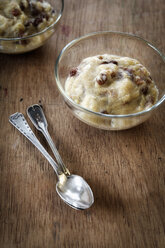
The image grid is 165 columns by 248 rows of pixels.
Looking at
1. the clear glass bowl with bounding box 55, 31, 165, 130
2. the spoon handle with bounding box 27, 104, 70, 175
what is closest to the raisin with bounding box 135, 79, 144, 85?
the clear glass bowl with bounding box 55, 31, 165, 130

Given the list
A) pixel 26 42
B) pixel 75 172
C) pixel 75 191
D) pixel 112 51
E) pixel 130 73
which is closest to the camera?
pixel 75 191

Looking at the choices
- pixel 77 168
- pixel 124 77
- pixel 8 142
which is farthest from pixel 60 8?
pixel 77 168

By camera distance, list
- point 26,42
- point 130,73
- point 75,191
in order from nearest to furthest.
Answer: point 75,191 < point 130,73 < point 26,42

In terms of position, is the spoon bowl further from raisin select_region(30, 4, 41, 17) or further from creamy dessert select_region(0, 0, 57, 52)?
raisin select_region(30, 4, 41, 17)

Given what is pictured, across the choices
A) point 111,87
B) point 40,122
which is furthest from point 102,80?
point 40,122

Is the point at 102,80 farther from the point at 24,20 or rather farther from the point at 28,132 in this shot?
the point at 24,20

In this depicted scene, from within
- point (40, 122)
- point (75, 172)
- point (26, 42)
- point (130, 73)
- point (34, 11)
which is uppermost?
point (34, 11)

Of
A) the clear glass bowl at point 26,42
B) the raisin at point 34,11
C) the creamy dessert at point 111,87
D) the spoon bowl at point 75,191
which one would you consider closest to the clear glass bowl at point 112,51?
the creamy dessert at point 111,87

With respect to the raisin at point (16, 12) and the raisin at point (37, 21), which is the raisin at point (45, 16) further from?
the raisin at point (16, 12)
